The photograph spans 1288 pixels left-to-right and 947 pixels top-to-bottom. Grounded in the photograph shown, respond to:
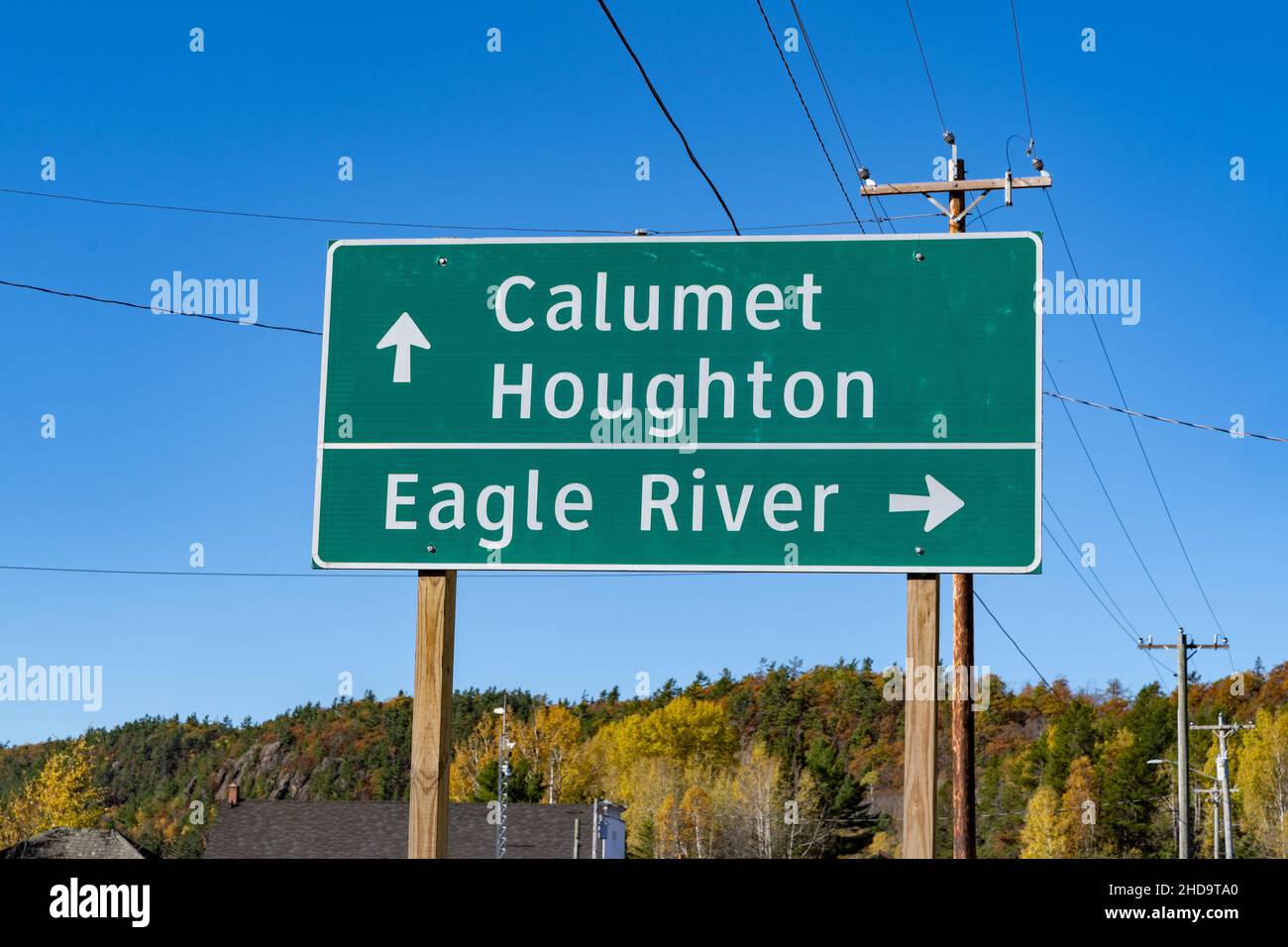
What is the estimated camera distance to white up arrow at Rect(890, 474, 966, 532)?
733 centimetres

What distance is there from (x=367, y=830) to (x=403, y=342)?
47445mm

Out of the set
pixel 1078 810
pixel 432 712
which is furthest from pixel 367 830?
pixel 1078 810

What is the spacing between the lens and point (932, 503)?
735 cm

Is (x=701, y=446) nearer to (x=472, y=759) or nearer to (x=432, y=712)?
(x=432, y=712)

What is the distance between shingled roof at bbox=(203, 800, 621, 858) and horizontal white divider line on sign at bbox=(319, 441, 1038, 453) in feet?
144

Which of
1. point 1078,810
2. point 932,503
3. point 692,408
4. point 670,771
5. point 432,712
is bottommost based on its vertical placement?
point 1078,810

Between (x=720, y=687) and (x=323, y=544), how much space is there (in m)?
148

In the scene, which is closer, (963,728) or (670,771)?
(963,728)

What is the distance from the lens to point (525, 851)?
50656 mm

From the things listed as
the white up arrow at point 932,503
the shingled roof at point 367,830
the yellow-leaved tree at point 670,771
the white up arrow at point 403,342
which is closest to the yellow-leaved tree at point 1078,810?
the yellow-leaved tree at point 670,771

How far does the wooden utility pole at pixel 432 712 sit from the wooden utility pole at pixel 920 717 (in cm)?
228

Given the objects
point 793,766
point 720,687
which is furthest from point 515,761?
point 720,687

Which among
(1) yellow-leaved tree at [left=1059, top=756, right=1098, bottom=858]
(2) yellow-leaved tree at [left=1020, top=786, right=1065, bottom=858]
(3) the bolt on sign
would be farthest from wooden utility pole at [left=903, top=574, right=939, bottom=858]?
(2) yellow-leaved tree at [left=1020, top=786, right=1065, bottom=858]
